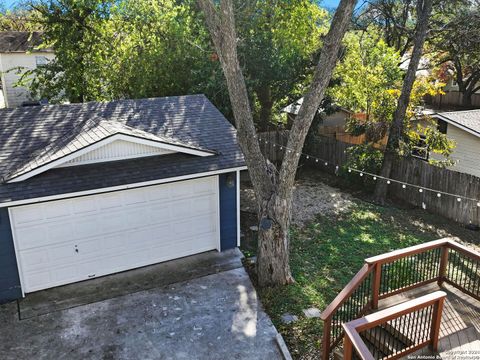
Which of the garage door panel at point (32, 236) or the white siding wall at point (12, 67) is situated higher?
the white siding wall at point (12, 67)

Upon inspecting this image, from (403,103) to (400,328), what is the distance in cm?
916

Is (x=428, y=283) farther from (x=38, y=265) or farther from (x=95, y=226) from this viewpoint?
(x=38, y=265)

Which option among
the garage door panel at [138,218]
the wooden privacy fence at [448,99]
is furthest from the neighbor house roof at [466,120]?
the wooden privacy fence at [448,99]

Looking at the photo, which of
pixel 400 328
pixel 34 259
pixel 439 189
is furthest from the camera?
pixel 439 189

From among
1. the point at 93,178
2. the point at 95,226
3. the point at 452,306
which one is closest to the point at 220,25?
the point at 93,178

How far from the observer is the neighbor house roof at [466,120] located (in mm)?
13740

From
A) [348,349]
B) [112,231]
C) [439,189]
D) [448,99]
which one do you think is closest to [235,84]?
[112,231]

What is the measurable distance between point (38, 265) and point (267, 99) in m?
11.9

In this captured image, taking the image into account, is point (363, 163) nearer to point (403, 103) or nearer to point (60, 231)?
point (403, 103)

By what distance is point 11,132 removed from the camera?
954cm

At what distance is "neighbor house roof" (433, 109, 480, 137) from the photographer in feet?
45.1

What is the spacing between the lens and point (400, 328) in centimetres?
605

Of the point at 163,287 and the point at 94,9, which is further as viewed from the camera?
the point at 94,9

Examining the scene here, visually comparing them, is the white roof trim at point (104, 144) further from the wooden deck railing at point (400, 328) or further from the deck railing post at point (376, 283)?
the wooden deck railing at point (400, 328)
